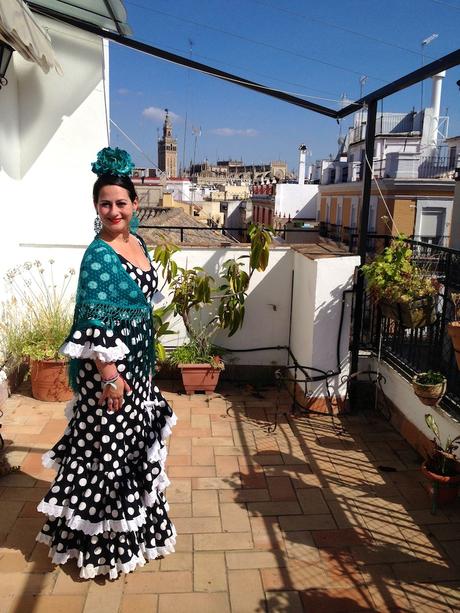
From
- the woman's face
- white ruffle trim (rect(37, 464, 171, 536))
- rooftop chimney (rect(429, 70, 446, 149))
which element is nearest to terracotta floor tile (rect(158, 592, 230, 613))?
white ruffle trim (rect(37, 464, 171, 536))

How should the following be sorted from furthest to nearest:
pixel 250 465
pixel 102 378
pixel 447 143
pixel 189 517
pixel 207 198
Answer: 1. pixel 207 198
2. pixel 447 143
3. pixel 250 465
4. pixel 189 517
5. pixel 102 378

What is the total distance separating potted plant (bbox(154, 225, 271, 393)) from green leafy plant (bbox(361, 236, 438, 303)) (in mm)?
1105

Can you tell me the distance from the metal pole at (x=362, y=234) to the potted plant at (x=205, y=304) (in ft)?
2.66

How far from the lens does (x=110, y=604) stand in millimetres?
2223

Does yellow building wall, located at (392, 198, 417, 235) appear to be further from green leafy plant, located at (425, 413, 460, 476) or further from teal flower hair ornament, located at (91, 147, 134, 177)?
teal flower hair ornament, located at (91, 147, 134, 177)

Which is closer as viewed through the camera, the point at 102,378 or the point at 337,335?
the point at 102,378

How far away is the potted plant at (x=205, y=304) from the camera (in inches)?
178

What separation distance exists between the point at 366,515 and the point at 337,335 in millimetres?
1646

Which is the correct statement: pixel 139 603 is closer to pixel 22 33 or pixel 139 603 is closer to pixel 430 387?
pixel 430 387

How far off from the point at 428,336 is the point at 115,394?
103 inches

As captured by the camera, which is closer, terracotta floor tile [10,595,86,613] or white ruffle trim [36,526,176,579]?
terracotta floor tile [10,595,86,613]

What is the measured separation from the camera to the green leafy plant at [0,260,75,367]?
438 centimetres

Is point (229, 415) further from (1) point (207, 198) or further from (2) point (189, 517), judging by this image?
(1) point (207, 198)

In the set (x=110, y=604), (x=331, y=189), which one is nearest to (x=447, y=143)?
(x=331, y=189)
